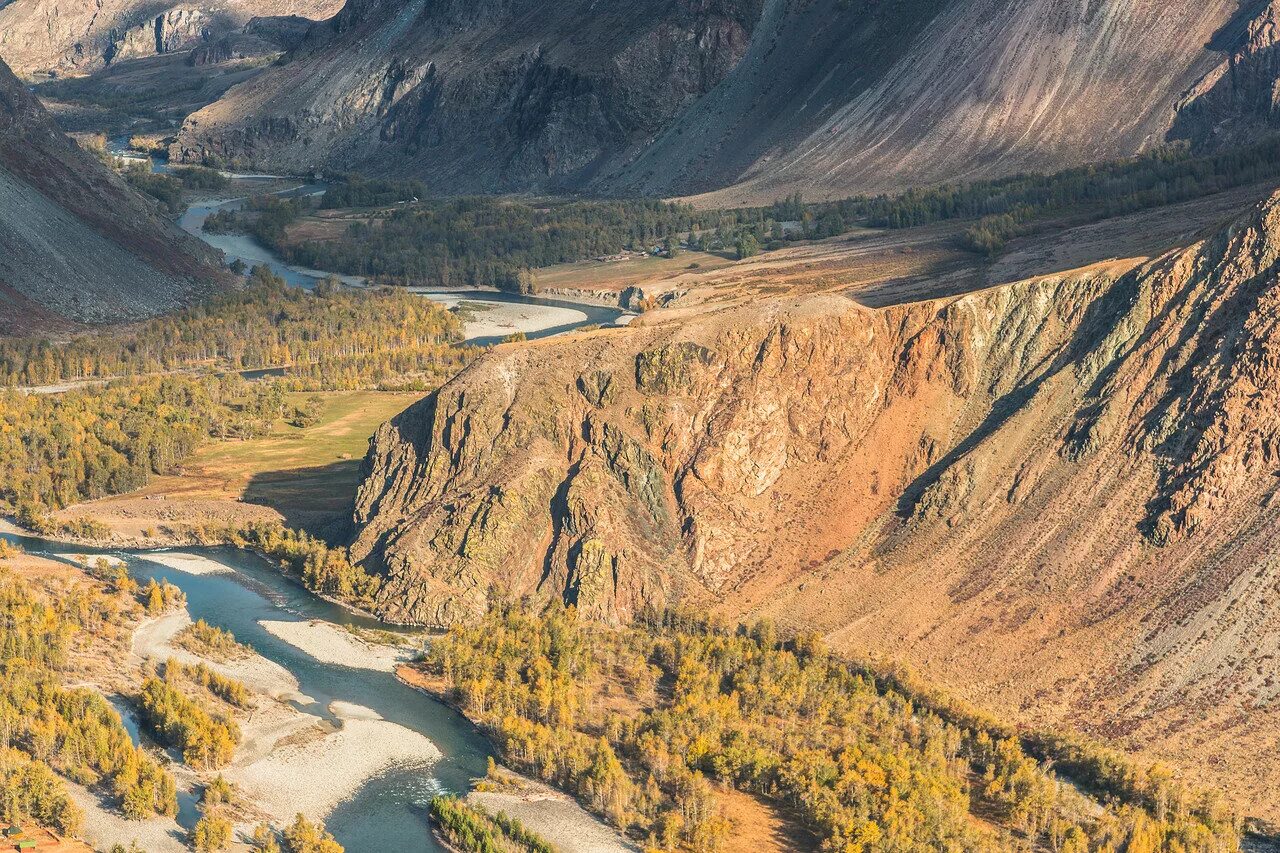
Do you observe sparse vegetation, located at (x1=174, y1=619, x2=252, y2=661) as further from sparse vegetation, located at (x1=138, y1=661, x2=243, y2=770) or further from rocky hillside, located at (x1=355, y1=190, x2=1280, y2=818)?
rocky hillside, located at (x1=355, y1=190, x2=1280, y2=818)

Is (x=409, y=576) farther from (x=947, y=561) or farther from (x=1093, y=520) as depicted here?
(x=1093, y=520)

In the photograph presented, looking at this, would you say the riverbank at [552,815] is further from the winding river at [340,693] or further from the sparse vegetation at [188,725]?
the sparse vegetation at [188,725]

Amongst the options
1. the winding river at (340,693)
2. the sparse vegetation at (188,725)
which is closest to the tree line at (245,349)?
the winding river at (340,693)

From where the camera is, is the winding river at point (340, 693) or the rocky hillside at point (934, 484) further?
the rocky hillside at point (934, 484)

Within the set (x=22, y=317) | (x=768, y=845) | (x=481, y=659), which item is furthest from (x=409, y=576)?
(x=22, y=317)

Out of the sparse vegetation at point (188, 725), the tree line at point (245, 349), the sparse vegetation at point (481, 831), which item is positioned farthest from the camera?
the tree line at point (245, 349)

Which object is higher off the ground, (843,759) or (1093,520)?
(1093,520)

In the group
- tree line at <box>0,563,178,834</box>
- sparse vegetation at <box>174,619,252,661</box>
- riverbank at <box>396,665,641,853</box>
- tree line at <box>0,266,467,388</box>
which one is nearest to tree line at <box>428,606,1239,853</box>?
riverbank at <box>396,665,641,853</box>
